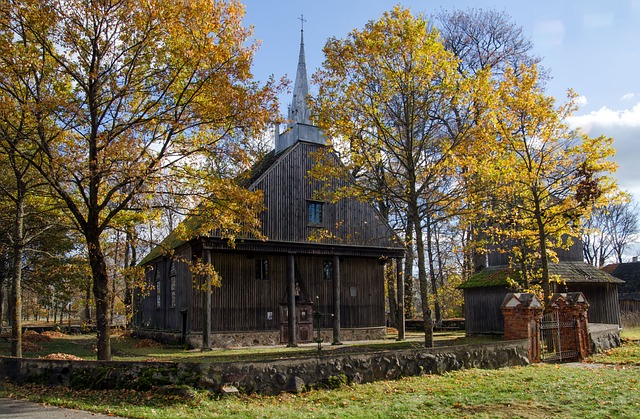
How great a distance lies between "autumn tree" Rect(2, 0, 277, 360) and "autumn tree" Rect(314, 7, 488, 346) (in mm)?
3307

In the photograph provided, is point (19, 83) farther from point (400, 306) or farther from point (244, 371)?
point (400, 306)

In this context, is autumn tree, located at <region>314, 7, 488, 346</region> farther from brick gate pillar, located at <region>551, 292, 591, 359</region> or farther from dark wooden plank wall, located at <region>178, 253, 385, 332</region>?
dark wooden plank wall, located at <region>178, 253, 385, 332</region>

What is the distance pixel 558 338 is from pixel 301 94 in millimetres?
18067

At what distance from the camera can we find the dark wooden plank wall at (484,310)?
28250mm

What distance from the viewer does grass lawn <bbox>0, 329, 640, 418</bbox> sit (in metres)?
9.02

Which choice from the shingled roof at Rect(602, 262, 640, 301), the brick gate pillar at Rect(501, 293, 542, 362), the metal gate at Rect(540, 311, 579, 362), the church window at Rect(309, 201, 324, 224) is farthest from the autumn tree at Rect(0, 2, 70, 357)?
the shingled roof at Rect(602, 262, 640, 301)

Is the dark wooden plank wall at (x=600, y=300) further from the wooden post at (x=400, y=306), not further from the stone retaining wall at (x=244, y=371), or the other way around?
the stone retaining wall at (x=244, y=371)

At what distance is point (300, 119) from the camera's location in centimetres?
2844

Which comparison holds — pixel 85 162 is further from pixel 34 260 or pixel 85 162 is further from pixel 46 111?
pixel 34 260

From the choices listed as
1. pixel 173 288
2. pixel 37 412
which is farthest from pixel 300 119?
pixel 37 412

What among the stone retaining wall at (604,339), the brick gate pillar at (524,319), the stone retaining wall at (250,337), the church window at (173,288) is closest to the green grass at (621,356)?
the stone retaining wall at (604,339)

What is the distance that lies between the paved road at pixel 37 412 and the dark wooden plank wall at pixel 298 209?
15248 millimetres

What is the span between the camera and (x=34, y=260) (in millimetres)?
33375

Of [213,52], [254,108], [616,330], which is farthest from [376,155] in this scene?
[616,330]
